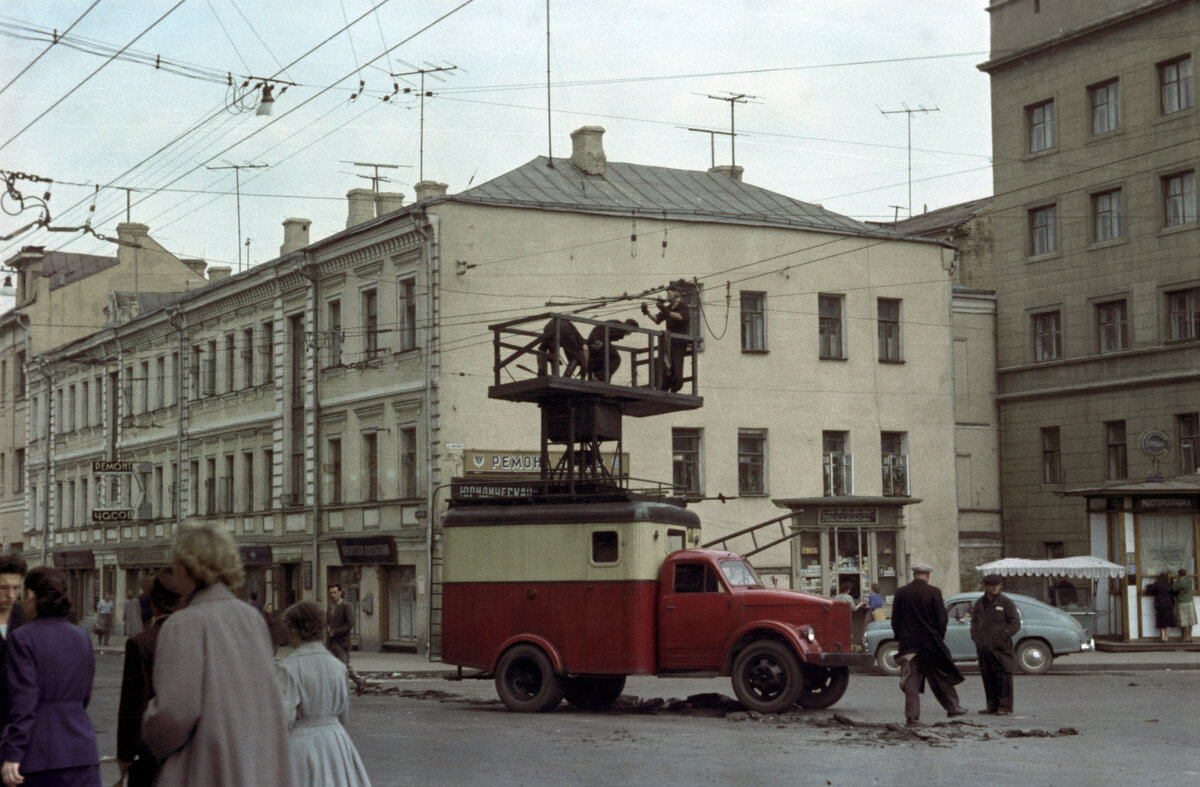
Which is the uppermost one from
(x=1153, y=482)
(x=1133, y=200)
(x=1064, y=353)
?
(x=1133, y=200)

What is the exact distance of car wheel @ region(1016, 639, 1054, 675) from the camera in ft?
92.2

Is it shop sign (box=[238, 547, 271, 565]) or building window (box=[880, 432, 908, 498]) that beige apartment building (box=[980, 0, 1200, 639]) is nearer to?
building window (box=[880, 432, 908, 498])

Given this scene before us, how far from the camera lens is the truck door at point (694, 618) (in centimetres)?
2089

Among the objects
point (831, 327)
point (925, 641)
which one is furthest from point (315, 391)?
point (925, 641)

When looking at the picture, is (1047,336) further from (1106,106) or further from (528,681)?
(528,681)

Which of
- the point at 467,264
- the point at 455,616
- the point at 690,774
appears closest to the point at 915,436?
the point at 467,264

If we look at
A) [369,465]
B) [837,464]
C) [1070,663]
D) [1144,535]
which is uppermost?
[369,465]

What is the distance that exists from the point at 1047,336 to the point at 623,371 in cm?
1426

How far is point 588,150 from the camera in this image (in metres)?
44.0

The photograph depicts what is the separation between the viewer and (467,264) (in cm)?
3925

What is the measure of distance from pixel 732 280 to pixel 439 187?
813 cm

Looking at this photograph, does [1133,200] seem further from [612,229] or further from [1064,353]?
[612,229]

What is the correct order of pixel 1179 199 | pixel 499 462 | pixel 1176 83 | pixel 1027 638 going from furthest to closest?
pixel 1179 199, pixel 1176 83, pixel 499 462, pixel 1027 638

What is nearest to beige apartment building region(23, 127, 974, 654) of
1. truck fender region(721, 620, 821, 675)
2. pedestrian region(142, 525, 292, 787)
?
truck fender region(721, 620, 821, 675)
